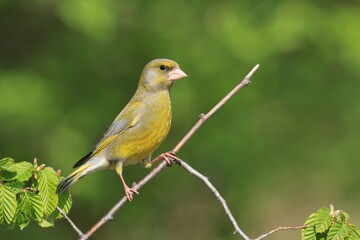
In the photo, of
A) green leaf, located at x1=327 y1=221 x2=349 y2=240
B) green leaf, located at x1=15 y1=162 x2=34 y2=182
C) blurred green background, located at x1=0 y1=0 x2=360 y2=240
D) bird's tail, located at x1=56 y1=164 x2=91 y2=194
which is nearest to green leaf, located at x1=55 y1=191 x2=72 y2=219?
bird's tail, located at x1=56 y1=164 x2=91 y2=194

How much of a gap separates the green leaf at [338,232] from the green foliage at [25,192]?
1.62 metres

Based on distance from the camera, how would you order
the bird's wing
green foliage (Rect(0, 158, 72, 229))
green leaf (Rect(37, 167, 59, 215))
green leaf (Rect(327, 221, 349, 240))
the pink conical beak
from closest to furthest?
green leaf (Rect(327, 221, 349, 240)) → green foliage (Rect(0, 158, 72, 229)) → green leaf (Rect(37, 167, 59, 215)) → the bird's wing → the pink conical beak

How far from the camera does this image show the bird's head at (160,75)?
22.1 feet

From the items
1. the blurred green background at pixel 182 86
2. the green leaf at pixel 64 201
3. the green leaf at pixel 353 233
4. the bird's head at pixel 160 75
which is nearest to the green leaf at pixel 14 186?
the green leaf at pixel 64 201

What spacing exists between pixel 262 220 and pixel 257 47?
5925 millimetres

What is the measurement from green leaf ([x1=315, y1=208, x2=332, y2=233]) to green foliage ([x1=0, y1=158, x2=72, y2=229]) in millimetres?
1544

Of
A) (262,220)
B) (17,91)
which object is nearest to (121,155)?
(17,91)

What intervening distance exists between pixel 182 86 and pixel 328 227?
647cm

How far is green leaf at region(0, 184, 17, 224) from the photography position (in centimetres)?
414

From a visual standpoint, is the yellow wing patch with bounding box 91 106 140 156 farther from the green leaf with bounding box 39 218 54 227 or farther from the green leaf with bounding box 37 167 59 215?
the green leaf with bounding box 37 167 59 215

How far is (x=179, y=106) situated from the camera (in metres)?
10.5

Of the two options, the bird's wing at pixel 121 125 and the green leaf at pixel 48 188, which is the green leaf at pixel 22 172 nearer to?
the green leaf at pixel 48 188

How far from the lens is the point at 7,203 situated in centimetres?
415

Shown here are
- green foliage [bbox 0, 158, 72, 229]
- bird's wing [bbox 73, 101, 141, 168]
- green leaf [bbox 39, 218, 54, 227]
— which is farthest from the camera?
bird's wing [bbox 73, 101, 141, 168]
